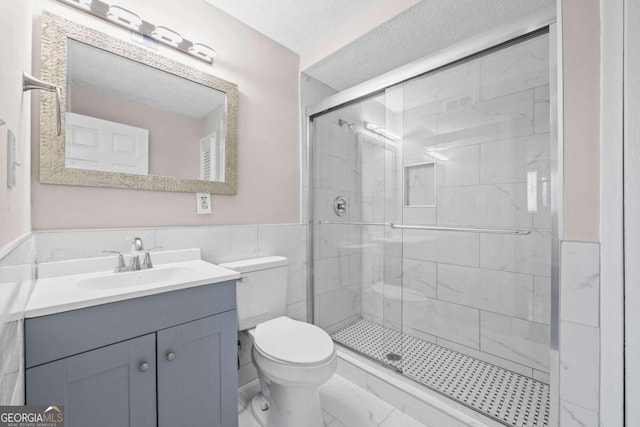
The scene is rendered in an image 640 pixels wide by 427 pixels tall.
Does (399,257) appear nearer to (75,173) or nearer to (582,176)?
(582,176)

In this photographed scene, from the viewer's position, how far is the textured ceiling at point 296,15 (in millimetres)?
1562

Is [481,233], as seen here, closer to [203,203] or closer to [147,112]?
[203,203]

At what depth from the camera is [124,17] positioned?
4.14 feet

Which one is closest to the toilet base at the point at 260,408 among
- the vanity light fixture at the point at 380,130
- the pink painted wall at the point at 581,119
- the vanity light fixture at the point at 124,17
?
the pink painted wall at the point at 581,119

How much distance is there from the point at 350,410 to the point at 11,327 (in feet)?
5.01

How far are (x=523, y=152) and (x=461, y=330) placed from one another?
4.37 feet

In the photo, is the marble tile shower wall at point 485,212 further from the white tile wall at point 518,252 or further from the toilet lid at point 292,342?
the toilet lid at point 292,342

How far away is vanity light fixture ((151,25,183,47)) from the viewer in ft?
4.47

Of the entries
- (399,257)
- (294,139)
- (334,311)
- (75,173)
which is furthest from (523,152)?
(75,173)

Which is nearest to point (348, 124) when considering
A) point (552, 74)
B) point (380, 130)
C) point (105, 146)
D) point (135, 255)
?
point (380, 130)

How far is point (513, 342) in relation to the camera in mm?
1788

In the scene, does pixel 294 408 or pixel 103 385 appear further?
pixel 294 408

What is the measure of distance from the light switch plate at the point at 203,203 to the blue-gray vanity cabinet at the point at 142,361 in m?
0.56

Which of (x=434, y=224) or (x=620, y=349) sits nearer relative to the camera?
(x=620, y=349)
